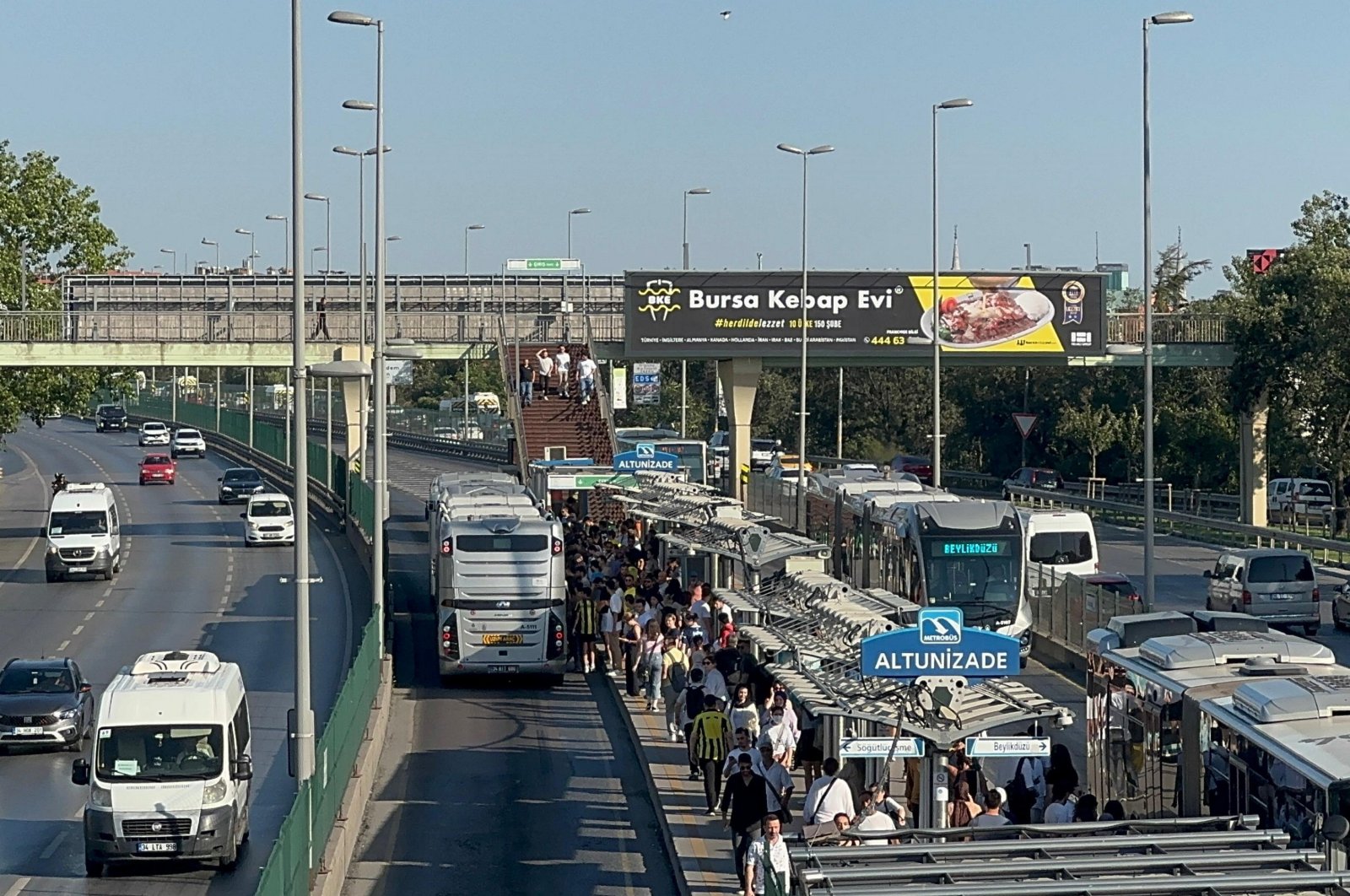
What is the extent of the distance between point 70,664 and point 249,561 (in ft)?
88.7

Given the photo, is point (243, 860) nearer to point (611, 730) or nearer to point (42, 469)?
point (611, 730)

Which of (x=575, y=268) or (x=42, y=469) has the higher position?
(x=575, y=268)

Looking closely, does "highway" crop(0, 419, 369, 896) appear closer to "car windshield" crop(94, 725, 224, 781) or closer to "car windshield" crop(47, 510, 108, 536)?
"car windshield" crop(94, 725, 224, 781)

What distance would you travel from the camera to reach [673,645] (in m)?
29.0

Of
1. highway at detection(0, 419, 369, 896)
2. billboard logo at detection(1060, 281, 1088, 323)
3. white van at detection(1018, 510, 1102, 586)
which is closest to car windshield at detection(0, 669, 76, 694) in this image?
highway at detection(0, 419, 369, 896)

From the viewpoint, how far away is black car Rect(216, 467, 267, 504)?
2940 inches

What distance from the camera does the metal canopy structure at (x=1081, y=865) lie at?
10.7m

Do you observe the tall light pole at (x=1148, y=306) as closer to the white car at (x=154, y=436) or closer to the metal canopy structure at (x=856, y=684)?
the metal canopy structure at (x=856, y=684)

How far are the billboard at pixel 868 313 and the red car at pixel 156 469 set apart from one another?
29823 mm

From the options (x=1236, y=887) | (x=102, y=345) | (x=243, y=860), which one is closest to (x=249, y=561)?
(x=102, y=345)

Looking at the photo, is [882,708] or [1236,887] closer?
[1236,887]

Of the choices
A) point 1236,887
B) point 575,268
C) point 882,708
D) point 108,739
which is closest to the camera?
point 1236,887

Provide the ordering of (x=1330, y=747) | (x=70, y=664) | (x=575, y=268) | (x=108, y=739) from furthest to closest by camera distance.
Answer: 1. (x=575, y=268)
2. (x=70, y=664)
3. (x=108, y=739)
4. (x=1330, y=747)

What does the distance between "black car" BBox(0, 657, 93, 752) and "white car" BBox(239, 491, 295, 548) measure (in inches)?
1218
